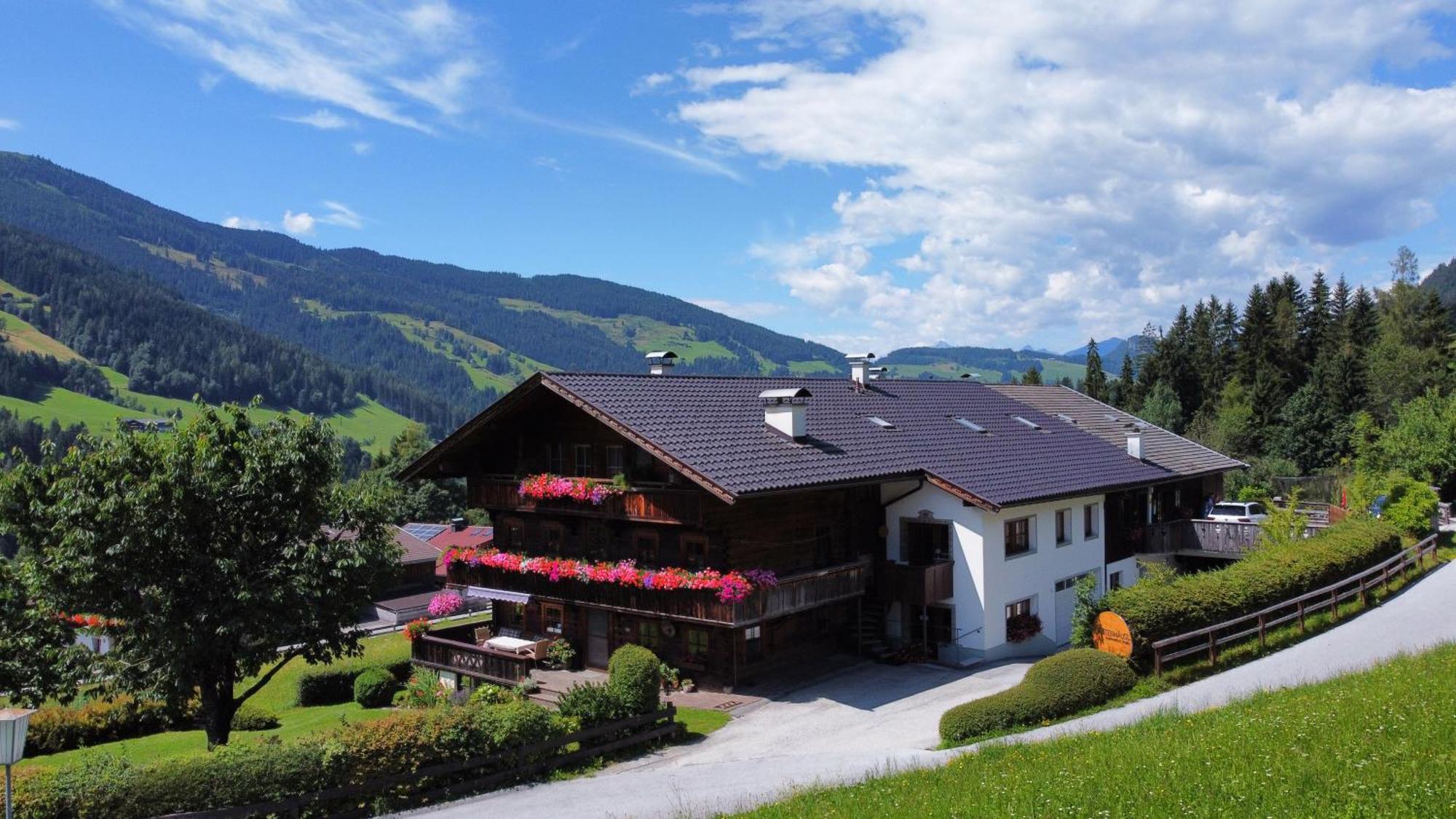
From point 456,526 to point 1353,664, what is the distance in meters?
53.3

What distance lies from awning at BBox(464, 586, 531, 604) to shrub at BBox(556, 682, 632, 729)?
7.25 metres

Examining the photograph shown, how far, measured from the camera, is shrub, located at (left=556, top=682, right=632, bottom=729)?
19.1 m

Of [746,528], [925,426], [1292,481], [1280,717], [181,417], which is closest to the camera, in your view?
[1280,717]

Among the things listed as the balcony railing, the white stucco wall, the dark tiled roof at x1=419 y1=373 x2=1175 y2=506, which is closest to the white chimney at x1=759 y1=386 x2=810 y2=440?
the dark tiled roof at x1=419 y1=373 x2=1175 y2=506

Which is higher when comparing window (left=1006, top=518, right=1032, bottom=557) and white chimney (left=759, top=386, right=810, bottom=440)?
white chimney (left=759, top=386, right=810, bottom=440)

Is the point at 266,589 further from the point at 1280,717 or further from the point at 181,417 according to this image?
the point at 1280,717

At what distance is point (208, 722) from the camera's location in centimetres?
2034

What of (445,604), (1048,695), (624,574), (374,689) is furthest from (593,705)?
(374,689)

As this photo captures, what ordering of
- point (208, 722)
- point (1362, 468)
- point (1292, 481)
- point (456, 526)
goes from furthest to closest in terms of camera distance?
point (456, 526), point (1292, 481), point (1362, 468), point (208, 722)

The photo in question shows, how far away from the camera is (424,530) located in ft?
208

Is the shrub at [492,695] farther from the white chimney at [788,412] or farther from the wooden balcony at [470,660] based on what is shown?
the white chimney at [788,412]

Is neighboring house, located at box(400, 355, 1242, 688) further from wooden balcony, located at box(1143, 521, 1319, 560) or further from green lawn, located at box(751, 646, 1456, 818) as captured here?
green lawn, located at box(751, 646, 1456, 818)

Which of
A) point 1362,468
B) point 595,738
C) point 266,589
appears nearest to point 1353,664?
point 595,738

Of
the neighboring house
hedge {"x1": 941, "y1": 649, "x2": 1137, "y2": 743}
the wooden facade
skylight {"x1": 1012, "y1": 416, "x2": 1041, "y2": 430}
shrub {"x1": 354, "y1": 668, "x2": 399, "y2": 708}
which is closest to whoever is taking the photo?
hedge {"x1": 941, "y1": 649, "x2": 1137, "y2": 743}
